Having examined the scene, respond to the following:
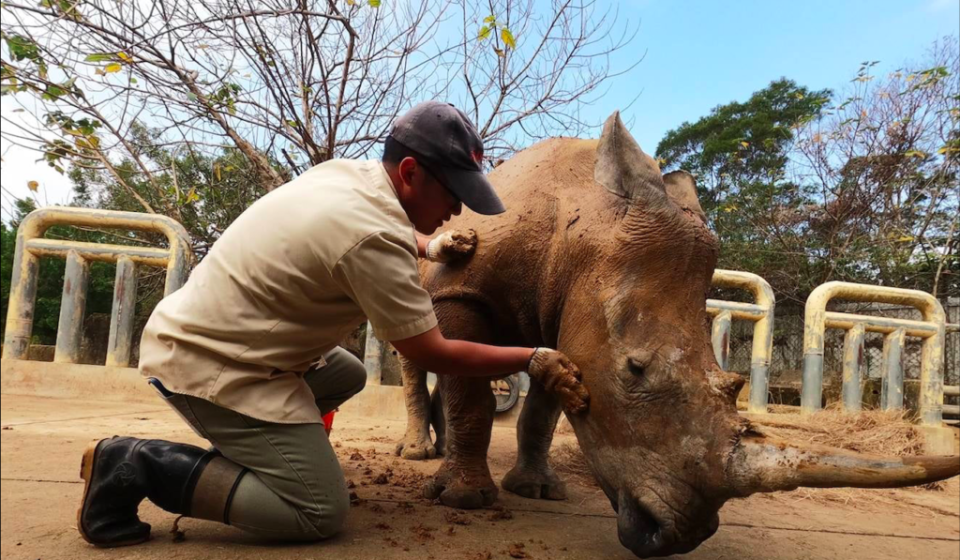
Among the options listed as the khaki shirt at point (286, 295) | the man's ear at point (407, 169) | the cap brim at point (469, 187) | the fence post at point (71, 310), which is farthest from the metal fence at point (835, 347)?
the fence post at point (71, 310)

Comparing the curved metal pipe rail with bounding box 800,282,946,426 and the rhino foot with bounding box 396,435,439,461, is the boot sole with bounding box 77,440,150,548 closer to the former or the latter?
the rhino foot with bounding box 396,435,439,461

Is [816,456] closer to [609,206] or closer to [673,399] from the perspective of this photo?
[673,399]

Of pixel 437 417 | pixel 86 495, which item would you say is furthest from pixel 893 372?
pixel 86 495

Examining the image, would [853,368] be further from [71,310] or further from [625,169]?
[71,310]

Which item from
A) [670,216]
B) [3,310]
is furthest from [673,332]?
[3,310]

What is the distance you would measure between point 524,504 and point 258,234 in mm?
1726

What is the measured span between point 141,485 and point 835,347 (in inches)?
426

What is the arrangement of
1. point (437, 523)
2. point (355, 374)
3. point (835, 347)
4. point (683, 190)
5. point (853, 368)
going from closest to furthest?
point (437, 523), point (683, 190), point (355, 374), point (853, 368), point (835, 347)

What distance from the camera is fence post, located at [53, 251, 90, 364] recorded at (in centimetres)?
577

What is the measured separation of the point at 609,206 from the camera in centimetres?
244

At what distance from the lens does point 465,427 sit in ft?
9.16

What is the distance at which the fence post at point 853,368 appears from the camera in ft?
19.5

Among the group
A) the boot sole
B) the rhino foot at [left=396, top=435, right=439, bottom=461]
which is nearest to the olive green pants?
the boot sole

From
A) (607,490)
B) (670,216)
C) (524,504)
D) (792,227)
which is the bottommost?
(524,504)
